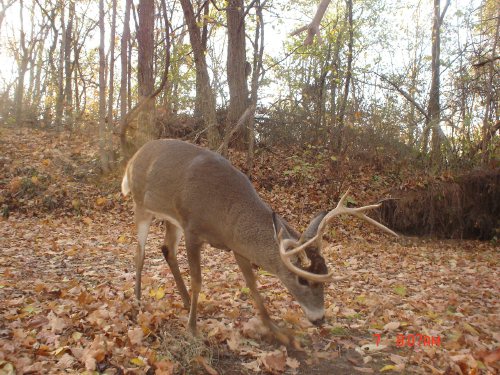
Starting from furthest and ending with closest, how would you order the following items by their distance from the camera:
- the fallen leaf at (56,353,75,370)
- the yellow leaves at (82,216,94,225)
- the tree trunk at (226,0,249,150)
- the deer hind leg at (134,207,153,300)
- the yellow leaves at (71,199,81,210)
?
the tree trunk at (226,0,249,150) → the yellow leaves at (71,199,81,210) → the yellow leaves at (82,216,94,225) → the deer hind leg at (134,207,153,300) → the fallen leaf at (56,353,75,370)

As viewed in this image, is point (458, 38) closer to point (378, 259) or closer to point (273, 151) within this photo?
point (273, 151)

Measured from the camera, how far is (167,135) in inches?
599

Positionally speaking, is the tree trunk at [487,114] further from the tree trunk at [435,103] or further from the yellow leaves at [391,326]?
the yellow leaves at [391,326]

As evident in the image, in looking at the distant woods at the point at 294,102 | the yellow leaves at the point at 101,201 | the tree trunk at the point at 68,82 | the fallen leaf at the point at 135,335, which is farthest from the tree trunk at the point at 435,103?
the tree trunk at the point at 68,82

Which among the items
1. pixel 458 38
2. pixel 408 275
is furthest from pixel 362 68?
pixel 408 275

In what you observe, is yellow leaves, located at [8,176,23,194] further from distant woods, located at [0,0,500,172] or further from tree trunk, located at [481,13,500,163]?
tree trunk, located at [481,13,500,163]

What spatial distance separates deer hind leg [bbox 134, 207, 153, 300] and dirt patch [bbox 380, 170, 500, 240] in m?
8.43

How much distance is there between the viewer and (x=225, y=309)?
17.1ft

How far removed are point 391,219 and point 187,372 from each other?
9.91 m

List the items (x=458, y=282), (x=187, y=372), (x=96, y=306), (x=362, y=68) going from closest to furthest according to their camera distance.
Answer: (x=187, y=372) < (x=96, y=306) < (x=458, y=282) < (x=362, y=68)

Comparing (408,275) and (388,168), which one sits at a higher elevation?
(388,168)

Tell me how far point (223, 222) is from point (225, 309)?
4.27 feet

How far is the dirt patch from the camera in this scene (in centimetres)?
1230
